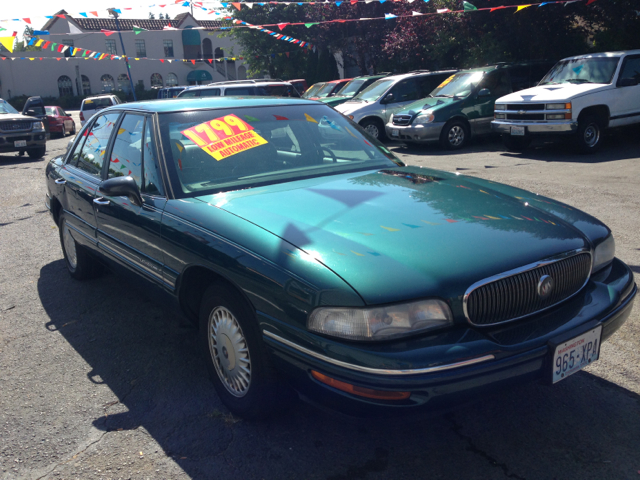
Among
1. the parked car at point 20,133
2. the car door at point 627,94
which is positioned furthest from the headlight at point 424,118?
the parked car at point 20,133

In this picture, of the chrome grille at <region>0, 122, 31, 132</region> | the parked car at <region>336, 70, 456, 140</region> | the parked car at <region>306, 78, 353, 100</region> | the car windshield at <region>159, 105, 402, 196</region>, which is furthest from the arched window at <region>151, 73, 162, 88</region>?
the car windshield at <region>159, 105, 402, 196</region>

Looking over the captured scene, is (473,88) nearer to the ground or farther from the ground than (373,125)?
farther from the ground

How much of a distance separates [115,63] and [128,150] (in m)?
58.6

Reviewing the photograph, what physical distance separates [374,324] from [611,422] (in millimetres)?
1440

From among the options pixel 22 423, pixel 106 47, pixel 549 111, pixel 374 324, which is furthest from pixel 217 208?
pixel 106 47

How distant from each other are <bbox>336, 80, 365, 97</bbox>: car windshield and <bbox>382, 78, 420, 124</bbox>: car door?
2210 millimetres

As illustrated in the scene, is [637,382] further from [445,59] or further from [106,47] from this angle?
[106,47]

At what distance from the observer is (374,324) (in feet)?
7.11

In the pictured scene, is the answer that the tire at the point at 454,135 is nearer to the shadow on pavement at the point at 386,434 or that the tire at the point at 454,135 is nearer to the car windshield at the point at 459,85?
the car windshield at the point at 459,85

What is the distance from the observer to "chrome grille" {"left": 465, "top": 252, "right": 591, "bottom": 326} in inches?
90.7

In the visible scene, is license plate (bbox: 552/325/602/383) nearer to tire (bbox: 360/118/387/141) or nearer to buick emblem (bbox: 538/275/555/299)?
buick emblem (bbox: 538/275/555/299)

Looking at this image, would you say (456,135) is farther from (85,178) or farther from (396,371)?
(396,371)

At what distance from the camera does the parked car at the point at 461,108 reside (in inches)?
498

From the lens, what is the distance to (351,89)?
17.0 m
